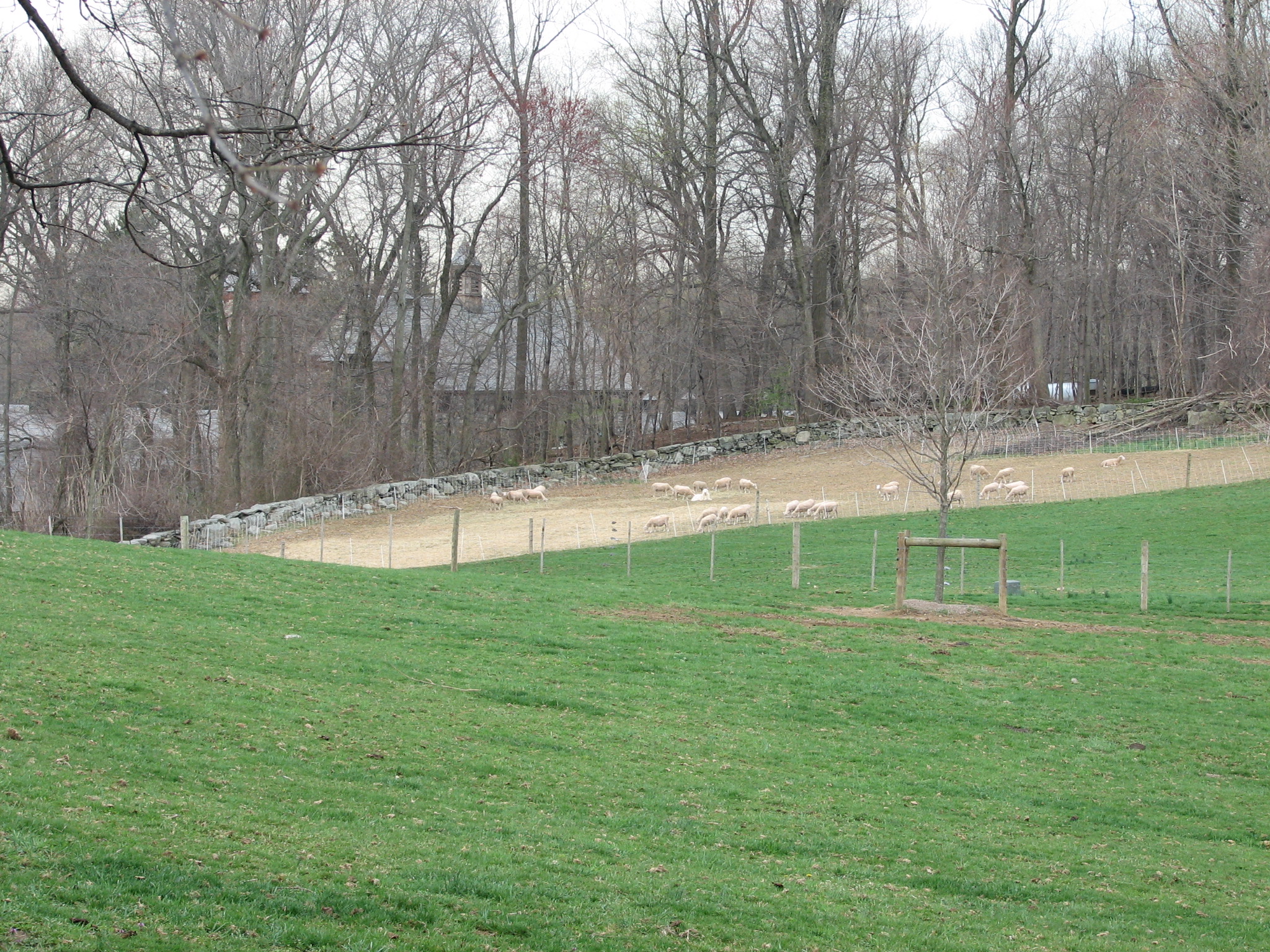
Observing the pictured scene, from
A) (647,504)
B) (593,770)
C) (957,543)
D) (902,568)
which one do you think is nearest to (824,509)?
(647,504)

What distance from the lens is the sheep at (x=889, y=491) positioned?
37406mm

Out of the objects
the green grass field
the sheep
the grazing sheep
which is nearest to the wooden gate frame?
the green grass field

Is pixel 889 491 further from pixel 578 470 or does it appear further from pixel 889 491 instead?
pixel 578 470

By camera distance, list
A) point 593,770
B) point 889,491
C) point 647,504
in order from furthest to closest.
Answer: point 647,504 → point 889,491 → point 593,770

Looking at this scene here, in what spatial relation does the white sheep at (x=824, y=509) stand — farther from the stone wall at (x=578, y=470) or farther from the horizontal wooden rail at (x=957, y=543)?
the horizontal wooden rail at (x=957, y=543)

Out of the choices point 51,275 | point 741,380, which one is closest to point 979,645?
point 51,275

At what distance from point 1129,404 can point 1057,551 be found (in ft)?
78.2

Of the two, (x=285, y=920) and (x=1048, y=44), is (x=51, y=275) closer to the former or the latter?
(x=285, y=920)

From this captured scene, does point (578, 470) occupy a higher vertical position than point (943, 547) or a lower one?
higher

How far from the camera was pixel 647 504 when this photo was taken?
134 ft

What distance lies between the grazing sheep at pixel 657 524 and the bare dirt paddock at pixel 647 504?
23 centimetres

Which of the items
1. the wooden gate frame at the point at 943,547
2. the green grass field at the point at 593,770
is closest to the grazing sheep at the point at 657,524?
the green grass field at the point at 593,770

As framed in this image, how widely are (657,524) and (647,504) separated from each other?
543cm

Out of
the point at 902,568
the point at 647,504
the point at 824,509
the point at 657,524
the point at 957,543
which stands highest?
the point at 647,504
